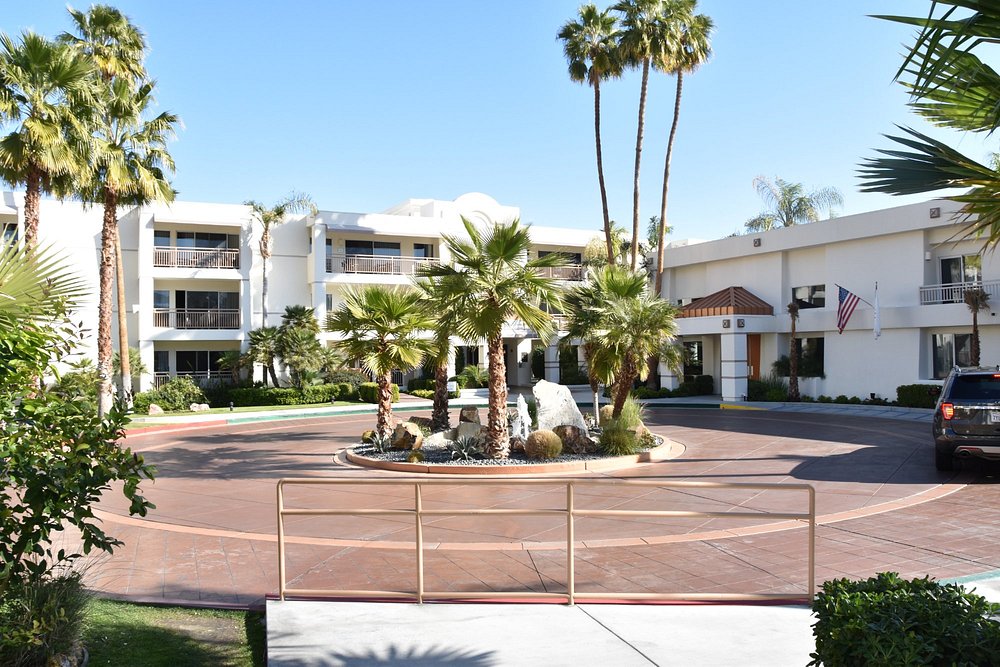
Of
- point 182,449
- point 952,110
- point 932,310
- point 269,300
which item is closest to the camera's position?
point 952,110

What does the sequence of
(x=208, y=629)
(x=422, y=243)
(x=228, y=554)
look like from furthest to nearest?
(x=422, y=243), (x=228, y=554), (x=208, y=629)

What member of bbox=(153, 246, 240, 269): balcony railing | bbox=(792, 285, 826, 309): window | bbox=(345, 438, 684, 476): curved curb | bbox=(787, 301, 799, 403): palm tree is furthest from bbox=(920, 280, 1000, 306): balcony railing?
bbox=(153, 246, 240, 269): balcony railing

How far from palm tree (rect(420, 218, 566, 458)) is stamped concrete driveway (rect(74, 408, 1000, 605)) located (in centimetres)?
254

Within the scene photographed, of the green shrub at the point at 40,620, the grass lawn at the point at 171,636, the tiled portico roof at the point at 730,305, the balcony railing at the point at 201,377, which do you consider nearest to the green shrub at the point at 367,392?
the balcony railing at the point at 201,377

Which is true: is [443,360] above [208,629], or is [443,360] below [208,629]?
above

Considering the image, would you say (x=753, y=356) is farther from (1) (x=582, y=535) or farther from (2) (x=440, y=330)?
(1) (x=582, y=535)

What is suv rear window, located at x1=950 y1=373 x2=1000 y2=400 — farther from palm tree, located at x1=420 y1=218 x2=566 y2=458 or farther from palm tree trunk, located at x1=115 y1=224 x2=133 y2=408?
palm tree trunk, located at x1=115 y1=224 x2=133 y2=408

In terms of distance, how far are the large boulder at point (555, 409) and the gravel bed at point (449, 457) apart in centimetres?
145

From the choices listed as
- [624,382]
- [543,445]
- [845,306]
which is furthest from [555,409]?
[845,306]

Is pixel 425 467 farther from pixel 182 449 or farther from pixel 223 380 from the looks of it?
pixel 223 380

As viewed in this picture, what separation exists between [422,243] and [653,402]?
16.9 meters

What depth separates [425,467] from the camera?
14.5 m

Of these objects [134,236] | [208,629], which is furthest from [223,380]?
[208,629]

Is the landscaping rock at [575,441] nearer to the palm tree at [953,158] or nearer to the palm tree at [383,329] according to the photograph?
the palm tree at [383,329]
